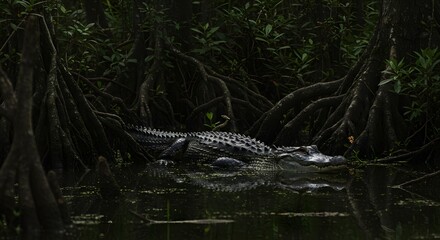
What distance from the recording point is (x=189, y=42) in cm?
1449

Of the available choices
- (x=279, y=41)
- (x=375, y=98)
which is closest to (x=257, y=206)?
(x=375, y=98)

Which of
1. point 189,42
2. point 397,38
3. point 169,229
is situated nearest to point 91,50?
point 189,42

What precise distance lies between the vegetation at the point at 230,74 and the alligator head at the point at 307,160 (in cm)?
62

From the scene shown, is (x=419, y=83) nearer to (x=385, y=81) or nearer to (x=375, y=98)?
(x=385, y=81)

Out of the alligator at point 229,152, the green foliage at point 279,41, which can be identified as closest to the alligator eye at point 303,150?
the alligator at point 229,152

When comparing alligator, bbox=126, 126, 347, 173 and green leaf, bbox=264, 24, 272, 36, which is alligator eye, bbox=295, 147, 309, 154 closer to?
alligator, bbox=126, 126, 347, 173

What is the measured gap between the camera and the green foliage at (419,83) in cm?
1078

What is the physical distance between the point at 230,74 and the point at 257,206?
22.8ft

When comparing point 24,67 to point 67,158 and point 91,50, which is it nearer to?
point 67,158

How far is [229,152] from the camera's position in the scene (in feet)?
38.4

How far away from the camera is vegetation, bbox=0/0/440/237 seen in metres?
10.7

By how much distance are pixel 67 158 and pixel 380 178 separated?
3.32m

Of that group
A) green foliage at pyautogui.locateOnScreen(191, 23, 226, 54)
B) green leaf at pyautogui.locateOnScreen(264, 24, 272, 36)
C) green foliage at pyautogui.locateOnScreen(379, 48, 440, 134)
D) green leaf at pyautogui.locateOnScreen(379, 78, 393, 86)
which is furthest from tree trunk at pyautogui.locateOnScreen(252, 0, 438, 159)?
green leaf at pyautogui.locateOnScreen(264, 24, 272, 36)

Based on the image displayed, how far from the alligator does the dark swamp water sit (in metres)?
0.31
